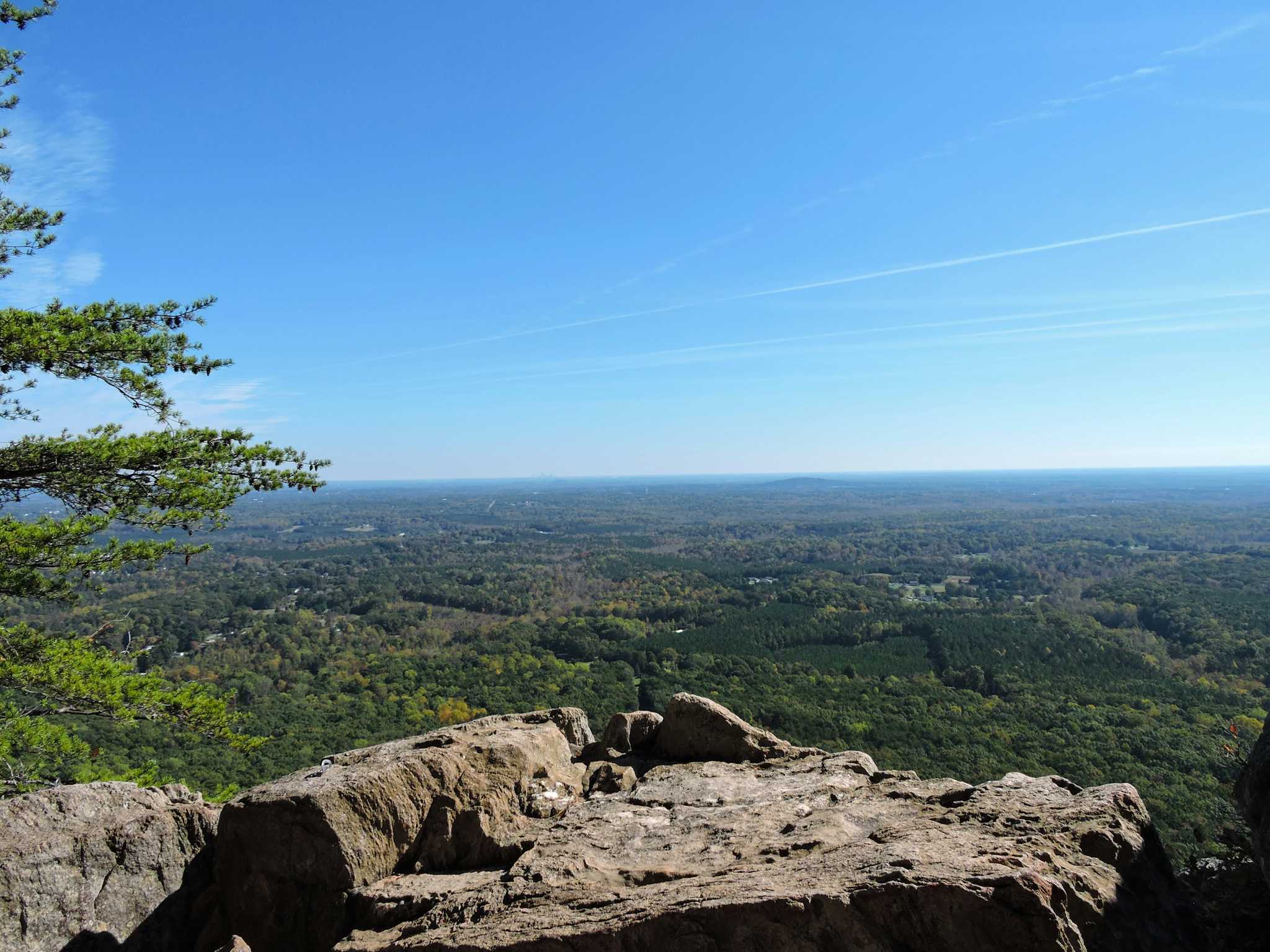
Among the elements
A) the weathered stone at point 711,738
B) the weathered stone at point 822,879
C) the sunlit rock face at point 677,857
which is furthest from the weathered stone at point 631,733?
the weathered stone at point 822,879

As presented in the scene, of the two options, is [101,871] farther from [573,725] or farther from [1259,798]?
[1259,798]

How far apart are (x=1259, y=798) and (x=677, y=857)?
5062 mm

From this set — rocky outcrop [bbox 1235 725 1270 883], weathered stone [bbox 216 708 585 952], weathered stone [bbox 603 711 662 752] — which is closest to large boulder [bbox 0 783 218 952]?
weathered stone [bbox 216 708 585 952]

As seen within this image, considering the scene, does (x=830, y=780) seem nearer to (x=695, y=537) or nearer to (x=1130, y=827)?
(x=1130, y=827)

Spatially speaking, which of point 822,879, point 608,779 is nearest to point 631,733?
point 608,779

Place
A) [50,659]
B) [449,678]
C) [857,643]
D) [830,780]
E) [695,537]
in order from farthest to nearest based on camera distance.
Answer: [695,537]
[857,643]
[449,678]
[50,659]
[830,780]

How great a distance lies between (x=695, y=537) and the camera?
180875 millimetres

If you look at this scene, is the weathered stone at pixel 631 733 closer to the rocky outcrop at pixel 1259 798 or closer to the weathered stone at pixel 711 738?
the weathered stone at pixel 711 738

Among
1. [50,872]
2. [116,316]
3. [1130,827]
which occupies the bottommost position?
[50,872]

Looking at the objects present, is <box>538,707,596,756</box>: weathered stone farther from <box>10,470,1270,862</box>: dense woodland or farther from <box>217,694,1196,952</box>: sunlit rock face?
<box>10,470,1270,862</box>: dense woodland

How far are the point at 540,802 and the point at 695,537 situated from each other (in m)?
175

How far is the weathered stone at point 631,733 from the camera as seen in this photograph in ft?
29.6

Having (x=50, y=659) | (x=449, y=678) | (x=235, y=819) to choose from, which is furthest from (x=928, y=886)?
(x=449, y=678)

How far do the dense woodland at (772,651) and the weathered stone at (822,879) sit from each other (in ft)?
11.5
